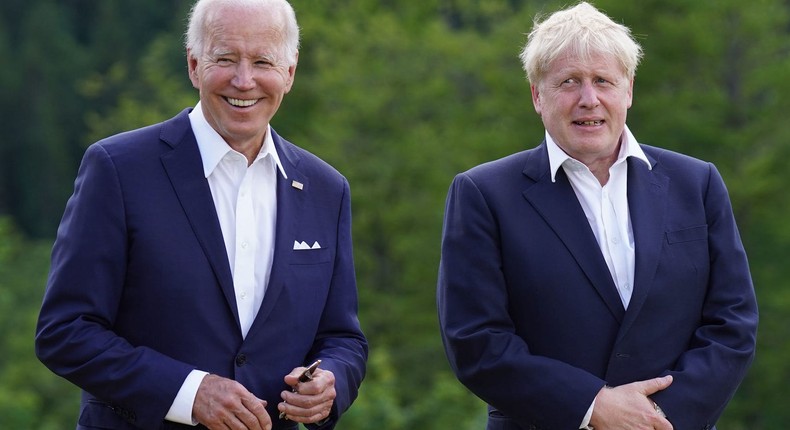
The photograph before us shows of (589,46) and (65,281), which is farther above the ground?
(589,46)

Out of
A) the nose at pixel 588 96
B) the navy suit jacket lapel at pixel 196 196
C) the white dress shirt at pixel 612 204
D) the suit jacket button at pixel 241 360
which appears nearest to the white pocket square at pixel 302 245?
the navy suit jacket lapel at pixel 196 196

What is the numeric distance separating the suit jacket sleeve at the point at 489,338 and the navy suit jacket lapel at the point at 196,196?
0.70 m

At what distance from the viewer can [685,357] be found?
13.6 ft

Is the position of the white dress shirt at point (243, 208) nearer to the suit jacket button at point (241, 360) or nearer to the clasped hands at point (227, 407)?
the suit jacket button at point (241, 360)

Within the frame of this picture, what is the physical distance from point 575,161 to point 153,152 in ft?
4.35

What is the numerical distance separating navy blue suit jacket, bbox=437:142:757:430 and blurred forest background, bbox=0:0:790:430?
9446 millimetres

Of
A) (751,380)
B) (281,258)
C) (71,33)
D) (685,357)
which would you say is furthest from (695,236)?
(71,33)

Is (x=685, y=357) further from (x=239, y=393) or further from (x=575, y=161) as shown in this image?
(x=239, y=393)

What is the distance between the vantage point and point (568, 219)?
4230mm

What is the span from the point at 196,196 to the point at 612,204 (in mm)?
1313

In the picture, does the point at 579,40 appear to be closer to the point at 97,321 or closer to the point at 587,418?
the point at 587,418

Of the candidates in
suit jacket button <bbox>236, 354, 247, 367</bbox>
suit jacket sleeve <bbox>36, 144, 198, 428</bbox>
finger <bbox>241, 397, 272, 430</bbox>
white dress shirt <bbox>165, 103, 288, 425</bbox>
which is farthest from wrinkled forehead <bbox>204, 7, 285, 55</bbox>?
finger <bbox>241, 397, 272, 430</bbox>

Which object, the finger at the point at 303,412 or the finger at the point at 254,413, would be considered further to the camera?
the finger at the point at 303,412

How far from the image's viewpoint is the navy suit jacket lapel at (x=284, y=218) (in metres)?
4.04
